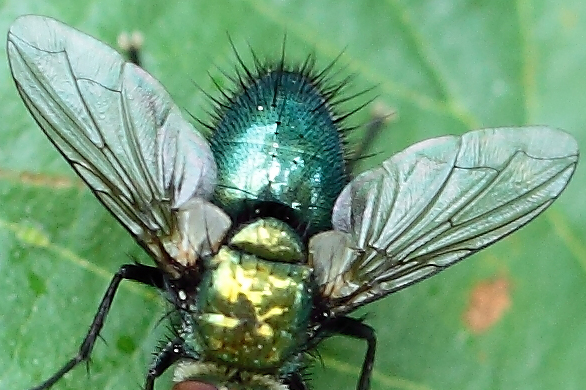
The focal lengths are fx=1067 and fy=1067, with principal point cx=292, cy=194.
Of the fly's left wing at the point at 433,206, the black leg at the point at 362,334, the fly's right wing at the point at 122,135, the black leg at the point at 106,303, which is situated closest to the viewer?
the fly's right wing at the point at 122,135

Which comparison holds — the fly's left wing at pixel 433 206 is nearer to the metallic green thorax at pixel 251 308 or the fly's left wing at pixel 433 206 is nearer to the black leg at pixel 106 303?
the metallic green thorax at pixel 251 308

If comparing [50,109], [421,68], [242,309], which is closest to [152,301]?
[242,309]

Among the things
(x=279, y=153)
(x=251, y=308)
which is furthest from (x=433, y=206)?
(x=251, y=308)

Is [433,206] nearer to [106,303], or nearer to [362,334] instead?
[362,334]

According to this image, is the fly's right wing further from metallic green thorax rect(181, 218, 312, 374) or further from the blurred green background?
the blurred green background

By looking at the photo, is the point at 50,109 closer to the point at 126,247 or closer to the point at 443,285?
the point at 126,247

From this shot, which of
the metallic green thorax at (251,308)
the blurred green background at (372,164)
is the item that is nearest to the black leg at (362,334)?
the blurred green background at (372,164)
